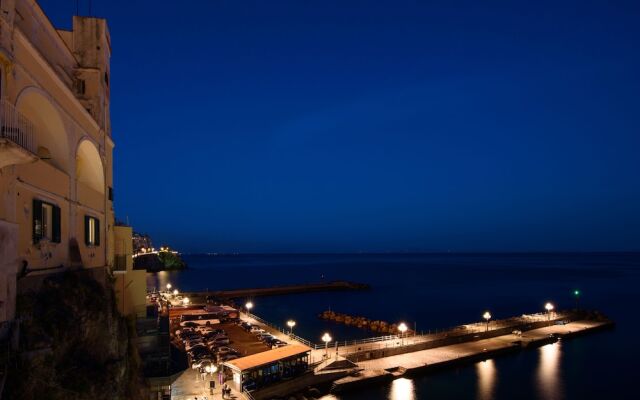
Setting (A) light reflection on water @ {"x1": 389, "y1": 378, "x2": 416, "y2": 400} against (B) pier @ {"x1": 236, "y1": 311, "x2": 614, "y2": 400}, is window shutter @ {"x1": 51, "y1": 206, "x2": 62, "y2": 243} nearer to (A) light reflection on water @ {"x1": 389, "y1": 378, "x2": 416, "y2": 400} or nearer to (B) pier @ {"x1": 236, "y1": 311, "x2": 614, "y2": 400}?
(B) pier @ {"x1": 236, "y1": 311, "x2": 614, "y2": 400}

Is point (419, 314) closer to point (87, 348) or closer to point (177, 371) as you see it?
point (177, 371)

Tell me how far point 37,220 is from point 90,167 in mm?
6991

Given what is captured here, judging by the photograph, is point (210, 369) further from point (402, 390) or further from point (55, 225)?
point (55, 225)

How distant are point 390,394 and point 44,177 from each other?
26226 millimetres

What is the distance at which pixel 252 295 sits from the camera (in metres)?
88.0

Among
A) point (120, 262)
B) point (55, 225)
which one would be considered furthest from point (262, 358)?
point (55, 225)

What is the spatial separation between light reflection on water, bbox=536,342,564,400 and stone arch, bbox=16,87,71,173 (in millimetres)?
34955

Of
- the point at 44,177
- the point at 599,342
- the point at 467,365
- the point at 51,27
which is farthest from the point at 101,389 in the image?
the point at 599,342

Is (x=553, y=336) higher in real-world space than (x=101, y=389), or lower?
lower

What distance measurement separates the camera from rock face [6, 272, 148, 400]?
930 cm

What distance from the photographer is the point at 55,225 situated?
1252cm

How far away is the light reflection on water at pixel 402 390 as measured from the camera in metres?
30.1

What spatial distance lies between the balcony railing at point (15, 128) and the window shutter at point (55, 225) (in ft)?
11.8

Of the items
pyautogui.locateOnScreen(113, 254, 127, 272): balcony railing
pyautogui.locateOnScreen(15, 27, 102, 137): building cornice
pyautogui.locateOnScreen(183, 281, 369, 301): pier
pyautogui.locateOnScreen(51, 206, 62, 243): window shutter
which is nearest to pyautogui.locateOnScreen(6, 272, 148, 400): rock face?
pyautogui.locateOnScreen(51, 206, 62, 243): window shutter
